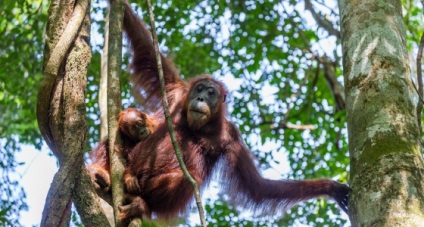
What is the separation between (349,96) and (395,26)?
21.1 inches

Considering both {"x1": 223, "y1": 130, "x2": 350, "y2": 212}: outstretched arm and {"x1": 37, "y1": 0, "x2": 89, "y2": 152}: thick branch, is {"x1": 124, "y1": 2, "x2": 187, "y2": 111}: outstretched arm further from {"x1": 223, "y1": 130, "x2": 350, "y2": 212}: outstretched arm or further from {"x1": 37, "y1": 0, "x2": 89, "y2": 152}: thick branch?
{"x1": 37, "y1": 0, "x2": 89, "y2": 152}: thick branch

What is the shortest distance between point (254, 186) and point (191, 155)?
633 millimetres

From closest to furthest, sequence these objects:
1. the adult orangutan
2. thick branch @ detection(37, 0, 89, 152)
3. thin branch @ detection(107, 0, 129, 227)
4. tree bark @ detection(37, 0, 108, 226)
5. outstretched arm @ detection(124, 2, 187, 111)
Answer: tree bark @ detection(37, 0, 108, 226), thick branch @ detection(37, 0, 89, 152), thin branch @ detection(107, 0, 129, 227), the adult orangutan, outstretched arm @ detection(124, 2, 187, 111)

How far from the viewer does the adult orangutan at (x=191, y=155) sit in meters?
4.85

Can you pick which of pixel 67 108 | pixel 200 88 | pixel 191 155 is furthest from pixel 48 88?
pixel 200 88

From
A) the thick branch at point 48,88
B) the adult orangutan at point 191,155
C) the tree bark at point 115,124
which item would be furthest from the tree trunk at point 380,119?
the thick branch at point 48,88

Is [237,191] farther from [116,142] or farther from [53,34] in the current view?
[53,34]

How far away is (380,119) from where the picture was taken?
3592 millimetres

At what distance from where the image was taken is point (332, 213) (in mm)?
7734

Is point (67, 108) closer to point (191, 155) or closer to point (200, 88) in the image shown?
point (191, 155)

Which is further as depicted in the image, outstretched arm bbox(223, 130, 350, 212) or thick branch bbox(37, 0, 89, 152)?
outstretched arm bbox(223, 130, 350, 212)

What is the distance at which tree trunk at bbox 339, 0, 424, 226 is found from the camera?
3.30 meters

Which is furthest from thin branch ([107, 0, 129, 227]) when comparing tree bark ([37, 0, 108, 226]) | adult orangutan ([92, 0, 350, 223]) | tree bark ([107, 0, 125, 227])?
adult orangutan ([92, 0, 350, 223])

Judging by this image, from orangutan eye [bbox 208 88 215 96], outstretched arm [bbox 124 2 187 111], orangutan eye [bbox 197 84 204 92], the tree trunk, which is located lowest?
the tree trunk
